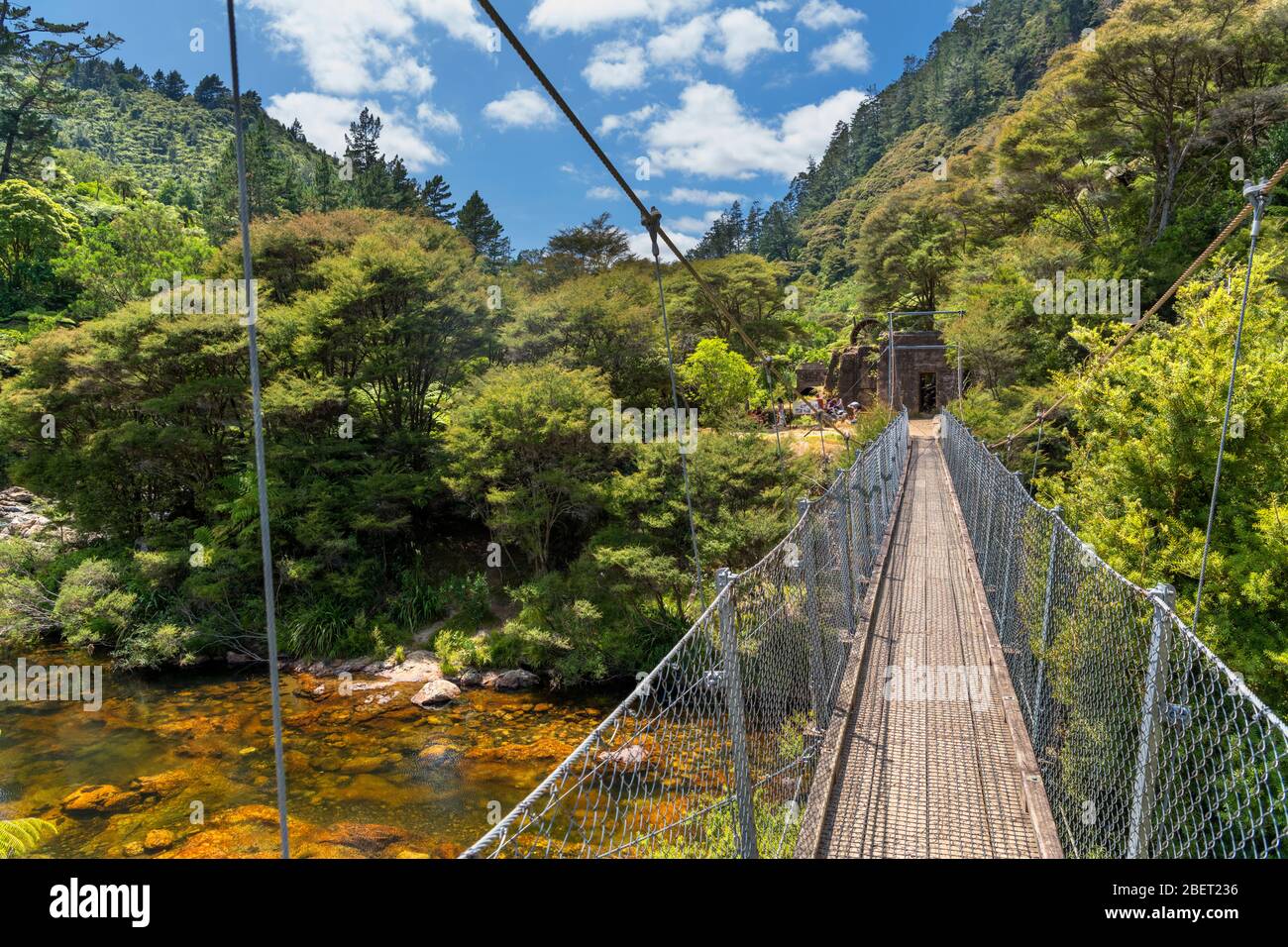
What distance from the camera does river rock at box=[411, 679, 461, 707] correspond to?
516 inches

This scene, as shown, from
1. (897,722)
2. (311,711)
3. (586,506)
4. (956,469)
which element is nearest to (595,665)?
(586,506)

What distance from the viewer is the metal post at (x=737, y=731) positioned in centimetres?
221

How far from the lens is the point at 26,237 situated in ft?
86.4

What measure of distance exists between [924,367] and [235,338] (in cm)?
2348

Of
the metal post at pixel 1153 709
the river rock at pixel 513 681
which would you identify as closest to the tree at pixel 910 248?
the river rock at pixel 513 681

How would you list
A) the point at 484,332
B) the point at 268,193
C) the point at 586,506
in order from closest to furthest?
the point at 586,506
the point at 484,332
the point at 268,193

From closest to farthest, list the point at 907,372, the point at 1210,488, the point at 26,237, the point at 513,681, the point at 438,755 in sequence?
1. the point at 1210,488
2. the point at 438,755
3. the point at 513,681
4. the point at 26,237
5. the point at 907,372

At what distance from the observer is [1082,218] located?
20062 millimetres

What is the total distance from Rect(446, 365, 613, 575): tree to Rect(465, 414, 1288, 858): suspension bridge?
9.85 meters

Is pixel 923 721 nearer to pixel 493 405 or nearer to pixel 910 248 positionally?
pixel 493 405

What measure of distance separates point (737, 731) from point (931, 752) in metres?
1.43

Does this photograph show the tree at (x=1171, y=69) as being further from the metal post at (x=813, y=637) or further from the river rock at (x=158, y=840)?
the river rock at (x=158, y=840)

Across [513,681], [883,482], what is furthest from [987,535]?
[513,681]
